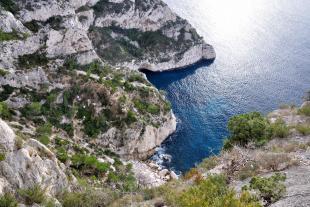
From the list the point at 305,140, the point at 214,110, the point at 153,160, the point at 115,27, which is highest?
the point at 305,140

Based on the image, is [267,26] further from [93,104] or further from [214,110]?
[93,104]

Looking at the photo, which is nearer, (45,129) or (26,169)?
(26,169)

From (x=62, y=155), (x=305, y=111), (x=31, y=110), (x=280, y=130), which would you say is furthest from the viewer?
(x=31, y=110)

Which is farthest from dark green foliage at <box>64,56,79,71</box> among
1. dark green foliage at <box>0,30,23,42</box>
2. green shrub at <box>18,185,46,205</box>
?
green shrub at <box>18,185,46,205</box>

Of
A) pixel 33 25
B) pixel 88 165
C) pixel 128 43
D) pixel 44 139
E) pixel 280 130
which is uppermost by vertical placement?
pixel 280 130

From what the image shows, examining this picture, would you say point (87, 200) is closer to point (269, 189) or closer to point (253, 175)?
point (253, 175)

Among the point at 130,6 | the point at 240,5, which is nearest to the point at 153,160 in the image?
the point at 130,6

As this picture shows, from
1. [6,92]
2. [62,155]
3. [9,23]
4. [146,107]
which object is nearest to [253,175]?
[62,155]

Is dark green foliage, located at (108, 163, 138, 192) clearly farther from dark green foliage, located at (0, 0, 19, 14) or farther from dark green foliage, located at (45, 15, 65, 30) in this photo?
dark green foliage, located at (0, 0, 19, 14)
